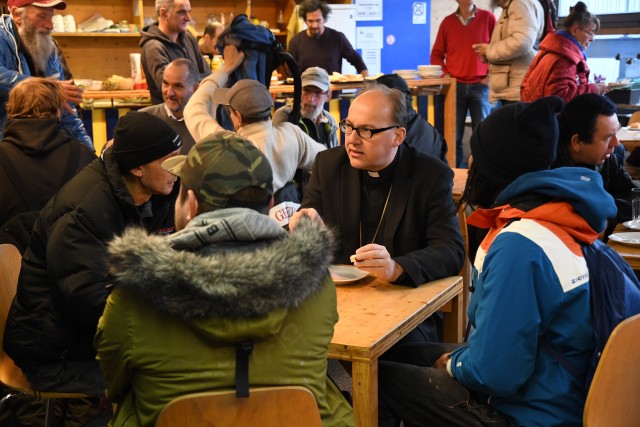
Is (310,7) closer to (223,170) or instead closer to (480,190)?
(480,190)

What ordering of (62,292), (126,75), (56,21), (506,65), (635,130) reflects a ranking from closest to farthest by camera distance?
(62,292), (635,130), (506,65), (56,21), (126,75)

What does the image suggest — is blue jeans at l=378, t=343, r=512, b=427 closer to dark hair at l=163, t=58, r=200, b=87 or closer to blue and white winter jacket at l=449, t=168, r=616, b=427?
blue and white winter jacket at l=449, t=168, r=616, b=427

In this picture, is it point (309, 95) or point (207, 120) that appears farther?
point (309, 95)

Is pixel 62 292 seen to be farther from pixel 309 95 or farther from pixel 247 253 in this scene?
pixel 309 95

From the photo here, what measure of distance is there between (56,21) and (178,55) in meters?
3.13

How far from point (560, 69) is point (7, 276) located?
13.8 ft

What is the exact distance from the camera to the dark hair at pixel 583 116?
Answer: 11.9 ft

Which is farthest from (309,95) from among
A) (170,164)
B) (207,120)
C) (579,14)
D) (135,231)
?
(135,231)

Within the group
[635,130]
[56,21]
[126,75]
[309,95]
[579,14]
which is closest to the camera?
[309,95]

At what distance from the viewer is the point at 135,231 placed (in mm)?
1626

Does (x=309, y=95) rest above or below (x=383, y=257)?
above

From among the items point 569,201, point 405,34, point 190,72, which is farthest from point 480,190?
point 405,34

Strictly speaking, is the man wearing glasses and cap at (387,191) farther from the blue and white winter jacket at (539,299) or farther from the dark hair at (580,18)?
the dark hair at (580,18)

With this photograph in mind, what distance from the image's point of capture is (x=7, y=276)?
281 cm
